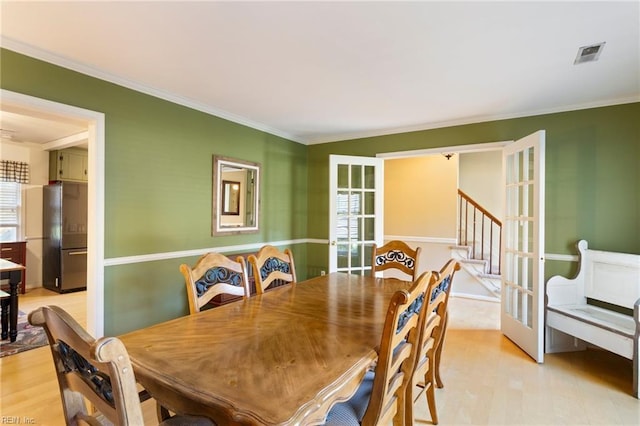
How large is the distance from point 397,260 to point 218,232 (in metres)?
1.94

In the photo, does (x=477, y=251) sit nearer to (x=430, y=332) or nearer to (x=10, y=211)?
(x=430, y=332)

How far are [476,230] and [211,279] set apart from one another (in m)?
4.96

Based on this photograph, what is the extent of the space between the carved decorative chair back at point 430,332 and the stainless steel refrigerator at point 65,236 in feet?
17.7

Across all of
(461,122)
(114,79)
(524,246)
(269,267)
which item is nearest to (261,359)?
(269,267)

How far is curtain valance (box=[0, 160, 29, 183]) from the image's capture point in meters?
4.71

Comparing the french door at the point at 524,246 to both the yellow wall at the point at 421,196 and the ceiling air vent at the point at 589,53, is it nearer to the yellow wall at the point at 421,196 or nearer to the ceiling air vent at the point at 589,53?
the ceiling air vent at the point at 589,53

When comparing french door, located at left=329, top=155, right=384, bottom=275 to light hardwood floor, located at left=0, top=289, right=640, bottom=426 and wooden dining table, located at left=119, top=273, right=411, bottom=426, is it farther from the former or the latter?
wooden dining table, located at left=119, top=273, right=411, bottom=426

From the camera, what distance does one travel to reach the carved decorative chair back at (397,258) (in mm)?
2570

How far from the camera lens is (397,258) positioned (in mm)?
2666

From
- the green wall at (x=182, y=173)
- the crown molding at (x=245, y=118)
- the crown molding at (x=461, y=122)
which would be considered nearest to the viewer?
the crown molding at (x=245, y=118)

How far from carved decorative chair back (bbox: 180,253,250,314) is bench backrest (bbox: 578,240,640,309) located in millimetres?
3133

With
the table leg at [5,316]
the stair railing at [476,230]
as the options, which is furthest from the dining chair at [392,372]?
the stair railing at [476,230]

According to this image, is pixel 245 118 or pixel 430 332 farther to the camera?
pixel 245 118

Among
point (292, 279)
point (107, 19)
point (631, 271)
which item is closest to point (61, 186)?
point (107, 19)
